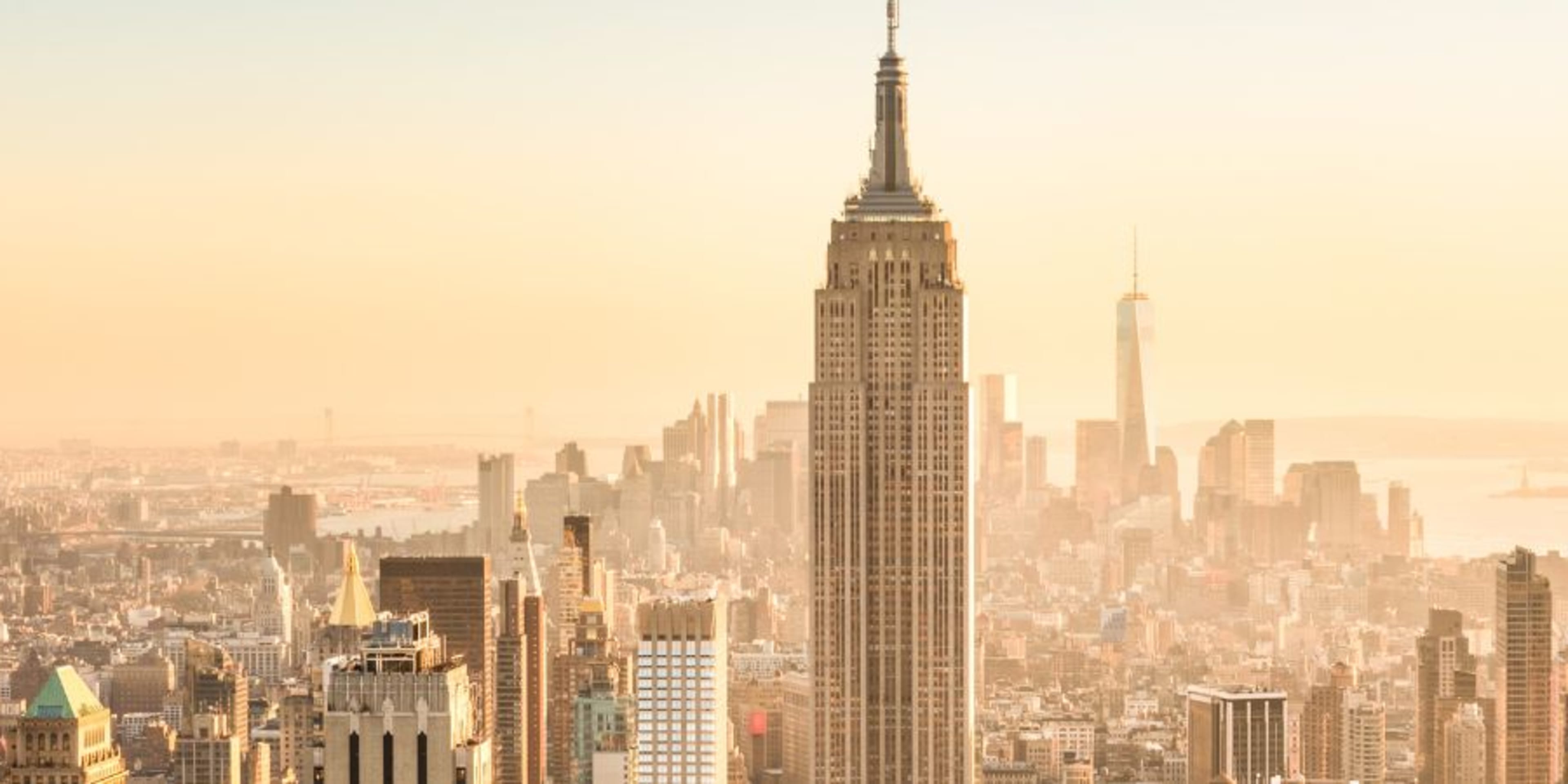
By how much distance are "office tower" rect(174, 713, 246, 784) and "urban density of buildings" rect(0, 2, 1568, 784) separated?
1.7 inches

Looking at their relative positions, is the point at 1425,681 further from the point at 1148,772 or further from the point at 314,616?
the point at 314,616

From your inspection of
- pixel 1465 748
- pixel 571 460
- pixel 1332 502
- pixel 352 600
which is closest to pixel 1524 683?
pixel 1465 748

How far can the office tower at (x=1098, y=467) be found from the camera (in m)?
23.4

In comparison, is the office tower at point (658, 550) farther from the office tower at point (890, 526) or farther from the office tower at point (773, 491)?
the office tower at point (890, 526)

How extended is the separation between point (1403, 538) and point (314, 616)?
326 inches

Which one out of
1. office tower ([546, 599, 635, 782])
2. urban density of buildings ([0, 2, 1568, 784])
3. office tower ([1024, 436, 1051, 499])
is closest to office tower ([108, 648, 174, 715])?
urban density of buildings ([0, 2, 1568, 784])

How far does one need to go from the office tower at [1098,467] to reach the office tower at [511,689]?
424cm

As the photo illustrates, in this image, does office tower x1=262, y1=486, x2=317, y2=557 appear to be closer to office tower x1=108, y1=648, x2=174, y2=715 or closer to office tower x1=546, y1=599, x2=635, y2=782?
office tower x1=108, y1=648, x2=174, y2=715

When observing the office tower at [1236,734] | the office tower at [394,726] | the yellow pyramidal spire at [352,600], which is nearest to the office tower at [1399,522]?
the office tower at [1236,734]

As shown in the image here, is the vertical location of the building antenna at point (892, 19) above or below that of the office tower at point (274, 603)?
above

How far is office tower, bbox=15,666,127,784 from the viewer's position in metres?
16.9

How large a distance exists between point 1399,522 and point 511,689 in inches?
264

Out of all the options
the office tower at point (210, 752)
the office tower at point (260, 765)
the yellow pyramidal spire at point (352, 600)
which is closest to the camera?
the yellow pyramidal spire at point (352, 600)

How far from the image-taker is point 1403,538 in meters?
23.5
